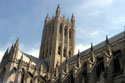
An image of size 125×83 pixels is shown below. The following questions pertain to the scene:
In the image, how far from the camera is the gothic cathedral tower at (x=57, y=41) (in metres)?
35.7

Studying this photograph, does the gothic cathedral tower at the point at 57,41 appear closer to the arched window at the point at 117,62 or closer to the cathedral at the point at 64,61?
the cathedral at the point at 64,61

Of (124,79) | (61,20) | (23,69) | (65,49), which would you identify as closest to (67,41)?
(65,49)

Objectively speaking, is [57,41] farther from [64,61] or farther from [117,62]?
[117,62]

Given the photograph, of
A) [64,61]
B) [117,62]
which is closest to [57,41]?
[64,61]

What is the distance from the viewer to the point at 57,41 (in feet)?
123

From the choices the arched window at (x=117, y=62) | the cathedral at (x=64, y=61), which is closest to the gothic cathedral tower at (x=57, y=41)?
the cathedral at (x=64, y=61)

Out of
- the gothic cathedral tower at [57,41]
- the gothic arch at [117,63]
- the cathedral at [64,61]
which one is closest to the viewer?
the cathedral at [64,61]

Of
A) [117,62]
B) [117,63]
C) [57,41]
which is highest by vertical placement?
[57,41]

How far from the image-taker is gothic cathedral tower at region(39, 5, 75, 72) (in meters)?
35.7

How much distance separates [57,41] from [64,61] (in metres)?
5.60

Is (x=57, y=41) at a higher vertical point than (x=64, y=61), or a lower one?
higher

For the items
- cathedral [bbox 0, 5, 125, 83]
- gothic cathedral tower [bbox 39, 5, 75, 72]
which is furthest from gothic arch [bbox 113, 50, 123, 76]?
gothic cathedral tower [bbox 39, 5, 75, 72]

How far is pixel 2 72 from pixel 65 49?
1656 centimetres

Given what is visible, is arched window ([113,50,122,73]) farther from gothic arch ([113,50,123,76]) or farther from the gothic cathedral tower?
the gothic cathedral tower
